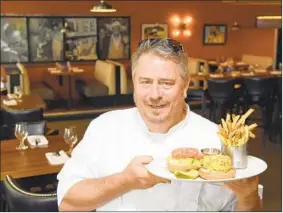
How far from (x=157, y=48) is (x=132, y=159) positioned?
40cm

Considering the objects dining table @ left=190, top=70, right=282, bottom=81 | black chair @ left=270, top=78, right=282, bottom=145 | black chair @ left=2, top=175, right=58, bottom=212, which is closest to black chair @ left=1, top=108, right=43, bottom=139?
black chair @ left=2, top=175, right=58, bottom=212

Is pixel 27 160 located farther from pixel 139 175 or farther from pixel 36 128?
pixel 139 175

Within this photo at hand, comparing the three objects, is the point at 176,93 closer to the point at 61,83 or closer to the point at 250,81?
the point at 250,81

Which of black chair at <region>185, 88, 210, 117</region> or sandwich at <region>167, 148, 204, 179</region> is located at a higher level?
sandwich at <region>167, 148, 204, 179</region>

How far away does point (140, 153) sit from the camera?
1580 mm

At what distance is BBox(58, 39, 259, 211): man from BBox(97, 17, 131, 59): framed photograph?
31.1 ft

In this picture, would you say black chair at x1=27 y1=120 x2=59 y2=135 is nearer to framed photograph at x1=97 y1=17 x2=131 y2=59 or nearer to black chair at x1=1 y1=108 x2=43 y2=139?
black chair at x1=1 y1=108 x2=43 y2=139

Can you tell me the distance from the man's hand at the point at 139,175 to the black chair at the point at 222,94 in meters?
6.05

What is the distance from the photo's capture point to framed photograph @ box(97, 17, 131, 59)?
11.0 metres

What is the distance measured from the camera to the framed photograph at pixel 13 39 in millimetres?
10062

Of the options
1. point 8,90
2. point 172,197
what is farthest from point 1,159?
point 8,90

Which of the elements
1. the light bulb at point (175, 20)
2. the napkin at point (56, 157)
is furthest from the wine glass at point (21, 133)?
the light bulb at point (175, 20)

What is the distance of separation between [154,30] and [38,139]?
8.08 metres

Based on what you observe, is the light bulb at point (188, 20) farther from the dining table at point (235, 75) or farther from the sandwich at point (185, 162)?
the sandwich at point (185, 162)
